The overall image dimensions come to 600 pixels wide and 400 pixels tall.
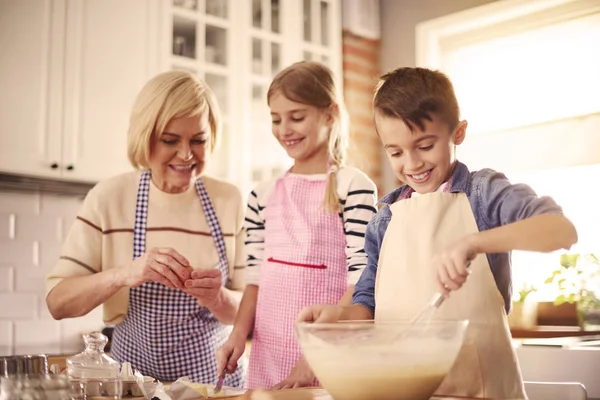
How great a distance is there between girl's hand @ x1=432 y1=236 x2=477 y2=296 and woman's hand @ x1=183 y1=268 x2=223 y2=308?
0.74 meters

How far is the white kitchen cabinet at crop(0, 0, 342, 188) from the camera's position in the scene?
2830 millimetres

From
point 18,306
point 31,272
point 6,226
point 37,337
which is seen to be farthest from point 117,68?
point 37,337

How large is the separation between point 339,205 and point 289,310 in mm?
282

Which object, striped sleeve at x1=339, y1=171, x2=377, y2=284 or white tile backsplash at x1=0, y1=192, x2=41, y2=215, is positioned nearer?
striped sleeve at x1=339, y1=171, x2=377, y2=284

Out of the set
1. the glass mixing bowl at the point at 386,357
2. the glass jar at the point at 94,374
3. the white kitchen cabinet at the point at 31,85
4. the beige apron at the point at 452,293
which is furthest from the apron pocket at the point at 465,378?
the white kitchen cabinet at the point at 31,85

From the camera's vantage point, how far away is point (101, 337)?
1228 millimetres

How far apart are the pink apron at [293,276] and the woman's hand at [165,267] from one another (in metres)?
0.28

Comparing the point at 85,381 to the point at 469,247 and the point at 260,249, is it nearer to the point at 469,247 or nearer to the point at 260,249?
the point at 469,247

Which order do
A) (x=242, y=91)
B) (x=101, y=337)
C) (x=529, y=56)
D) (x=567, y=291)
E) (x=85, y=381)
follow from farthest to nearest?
(x=529, y=56), (x=242, y=91), (x=567, y=291), (x=101, y=337), (x=85, y=381)

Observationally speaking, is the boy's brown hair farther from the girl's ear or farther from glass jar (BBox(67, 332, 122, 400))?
glass jar (BBox(67, 332, 122, 400))

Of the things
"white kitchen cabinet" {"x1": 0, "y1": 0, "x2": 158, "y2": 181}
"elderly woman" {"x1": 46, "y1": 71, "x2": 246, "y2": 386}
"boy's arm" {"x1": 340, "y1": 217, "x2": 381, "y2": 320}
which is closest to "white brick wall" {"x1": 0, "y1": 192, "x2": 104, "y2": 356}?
"white kitchen cabinet" {"x1": 0, "y1": 0, "x2": 158, "y2": 181}

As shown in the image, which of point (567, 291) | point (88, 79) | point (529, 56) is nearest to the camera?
point (88, 79)

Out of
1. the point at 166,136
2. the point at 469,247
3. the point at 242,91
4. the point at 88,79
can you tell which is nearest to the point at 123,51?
the point at 88,79

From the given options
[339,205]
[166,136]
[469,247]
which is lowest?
[469,247]
